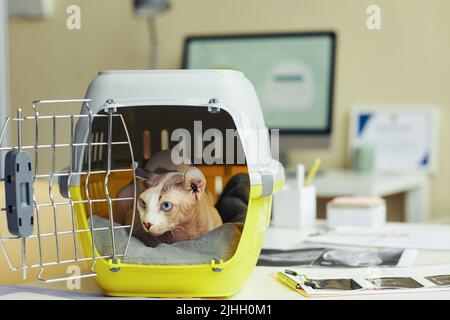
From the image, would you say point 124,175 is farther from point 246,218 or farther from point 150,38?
point 150,38

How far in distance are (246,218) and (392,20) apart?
2543mm

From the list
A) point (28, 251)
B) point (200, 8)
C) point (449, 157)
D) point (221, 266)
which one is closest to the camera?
point (221, 266)

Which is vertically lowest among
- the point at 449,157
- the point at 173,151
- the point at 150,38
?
the point at 449,157

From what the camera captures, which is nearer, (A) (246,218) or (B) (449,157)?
(A) (246,218)

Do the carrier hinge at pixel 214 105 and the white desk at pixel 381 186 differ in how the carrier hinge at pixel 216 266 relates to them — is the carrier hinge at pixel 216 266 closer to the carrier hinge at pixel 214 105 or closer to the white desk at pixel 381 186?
the carrier hinge at pixel 214 105

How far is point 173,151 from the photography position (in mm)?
984

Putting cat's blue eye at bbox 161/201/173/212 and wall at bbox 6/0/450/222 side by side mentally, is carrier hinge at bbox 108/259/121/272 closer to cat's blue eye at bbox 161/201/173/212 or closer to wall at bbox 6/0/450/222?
cat's blue eye at bbox 161/201/173/212

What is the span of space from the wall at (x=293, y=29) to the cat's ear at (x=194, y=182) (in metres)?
2.20

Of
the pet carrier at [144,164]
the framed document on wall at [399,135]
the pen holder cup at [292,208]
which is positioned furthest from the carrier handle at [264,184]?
the framed document on wall at [399,135]

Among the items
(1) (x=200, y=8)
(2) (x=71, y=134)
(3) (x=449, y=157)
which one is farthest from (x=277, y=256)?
(1) (x=200, y=8)

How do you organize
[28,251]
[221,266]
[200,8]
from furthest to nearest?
[200,8] < [28,251] < [221,266]

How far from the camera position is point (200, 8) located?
139 inches

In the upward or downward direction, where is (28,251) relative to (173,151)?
downward

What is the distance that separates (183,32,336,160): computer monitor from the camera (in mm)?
3359
